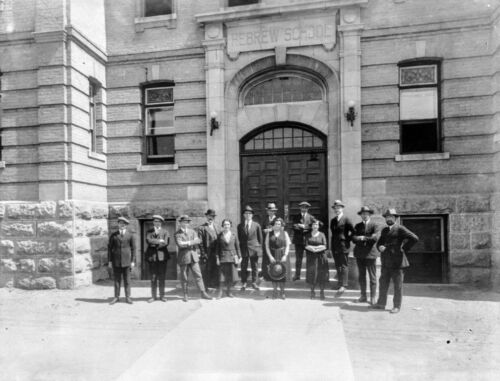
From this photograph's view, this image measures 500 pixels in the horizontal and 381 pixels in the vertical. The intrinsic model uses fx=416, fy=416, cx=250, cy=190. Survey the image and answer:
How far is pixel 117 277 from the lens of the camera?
32.5 ft

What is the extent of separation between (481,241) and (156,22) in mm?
11318

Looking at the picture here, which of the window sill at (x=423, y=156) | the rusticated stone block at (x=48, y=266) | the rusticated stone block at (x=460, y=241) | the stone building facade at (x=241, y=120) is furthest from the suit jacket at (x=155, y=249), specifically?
the rusticated stone block at (x=460, y=241)

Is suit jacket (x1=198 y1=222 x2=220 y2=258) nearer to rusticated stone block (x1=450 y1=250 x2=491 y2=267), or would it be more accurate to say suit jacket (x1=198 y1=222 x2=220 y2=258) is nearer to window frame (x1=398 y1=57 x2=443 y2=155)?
window frame (x1=398 y1=57 x2=443 y2=155)

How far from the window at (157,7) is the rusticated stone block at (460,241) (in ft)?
35.0

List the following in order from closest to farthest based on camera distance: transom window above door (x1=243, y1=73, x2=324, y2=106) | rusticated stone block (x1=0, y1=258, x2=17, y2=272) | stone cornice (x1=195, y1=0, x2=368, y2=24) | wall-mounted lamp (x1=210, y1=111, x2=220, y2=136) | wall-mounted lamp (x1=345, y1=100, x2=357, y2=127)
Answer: rusticated stone block (x1=0, y1=258, x2=17, y2=272)
wall-mounted lamp (x1=345, y1=100, x2=357, y2=127)
stone cornice (x1=195, y1=0, x2=368, y2=24)
wall-mounted lamp (x1=210, y1=111, x2=220, y2=136)
transom window above door (x1=243, y1=73, x2=324, y2=106)

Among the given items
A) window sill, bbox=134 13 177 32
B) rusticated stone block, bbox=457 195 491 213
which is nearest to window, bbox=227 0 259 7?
window sill, bbox=134 13 177 32

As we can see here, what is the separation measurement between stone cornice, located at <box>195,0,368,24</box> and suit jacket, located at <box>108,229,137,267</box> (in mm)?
6799

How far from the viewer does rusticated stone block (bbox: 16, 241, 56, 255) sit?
11.3 meters

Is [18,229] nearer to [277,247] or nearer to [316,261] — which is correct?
[277,247]

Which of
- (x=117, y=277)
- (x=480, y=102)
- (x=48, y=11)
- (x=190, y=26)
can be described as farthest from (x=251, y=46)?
(x=117, y=277)

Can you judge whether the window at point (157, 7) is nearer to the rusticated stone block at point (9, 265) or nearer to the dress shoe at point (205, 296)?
the rusticated stone block at point (9, 265)

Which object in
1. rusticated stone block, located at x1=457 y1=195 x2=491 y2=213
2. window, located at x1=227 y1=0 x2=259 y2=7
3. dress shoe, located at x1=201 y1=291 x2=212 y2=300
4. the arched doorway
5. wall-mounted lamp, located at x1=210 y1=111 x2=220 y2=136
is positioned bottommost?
dress shoe, located at x1=201 y1=291 x2=212 y2=300

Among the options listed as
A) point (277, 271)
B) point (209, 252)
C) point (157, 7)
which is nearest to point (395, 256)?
point (277, 271)

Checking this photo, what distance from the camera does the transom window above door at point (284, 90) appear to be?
1269 cm
